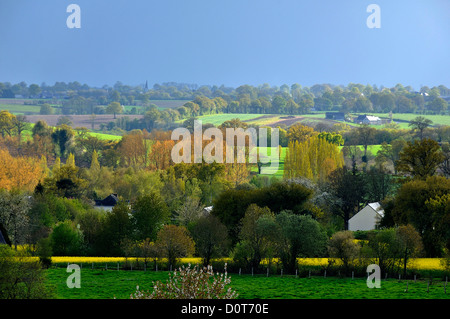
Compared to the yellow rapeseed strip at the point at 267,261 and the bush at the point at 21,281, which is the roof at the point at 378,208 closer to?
the yellow rapeseed strip at the point at 267,261

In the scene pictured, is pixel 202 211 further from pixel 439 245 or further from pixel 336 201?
pixel 439 245

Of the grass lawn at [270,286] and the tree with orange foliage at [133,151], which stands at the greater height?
the tree with orange foliage at [133,151]

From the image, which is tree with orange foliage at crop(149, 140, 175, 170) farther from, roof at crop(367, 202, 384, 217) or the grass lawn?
the grass lawn

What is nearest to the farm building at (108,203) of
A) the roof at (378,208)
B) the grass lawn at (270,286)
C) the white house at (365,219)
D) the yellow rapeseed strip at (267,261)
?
the yellow rapeseed strip at (267,261)

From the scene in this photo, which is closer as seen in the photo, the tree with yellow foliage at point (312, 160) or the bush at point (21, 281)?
the bush at point (21, 281)

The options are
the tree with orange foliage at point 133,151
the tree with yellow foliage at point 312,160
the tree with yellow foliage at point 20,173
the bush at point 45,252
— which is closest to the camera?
the bush at point 45,252

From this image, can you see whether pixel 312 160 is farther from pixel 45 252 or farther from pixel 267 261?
pixel 45 252

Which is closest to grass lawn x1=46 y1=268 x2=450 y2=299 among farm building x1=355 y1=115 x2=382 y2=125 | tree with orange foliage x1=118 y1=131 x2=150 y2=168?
tree with orange foliage x1=118 y1=131 x2=150 y2=168
